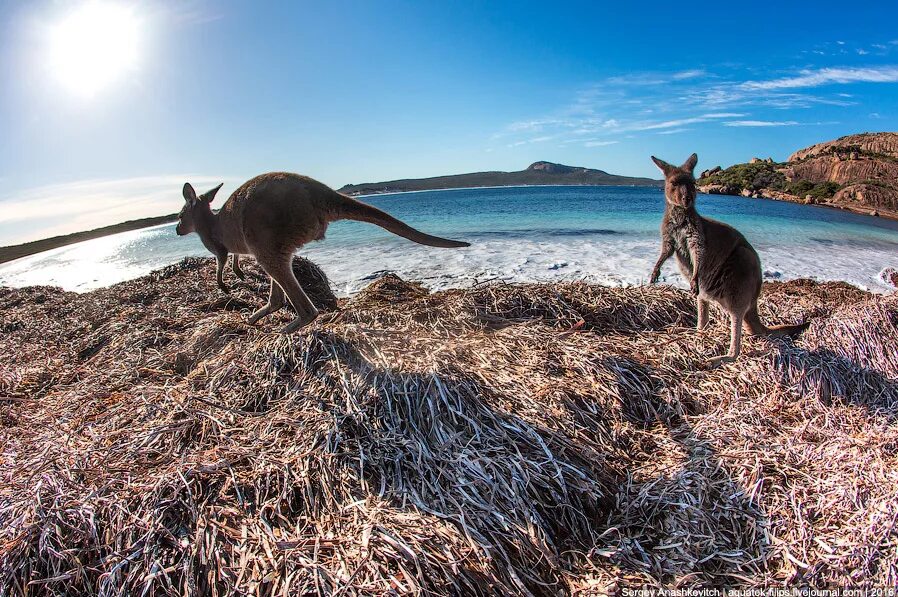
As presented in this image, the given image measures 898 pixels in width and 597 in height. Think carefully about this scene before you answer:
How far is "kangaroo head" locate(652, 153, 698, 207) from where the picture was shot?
118 inches

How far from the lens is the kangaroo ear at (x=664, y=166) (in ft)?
10.4

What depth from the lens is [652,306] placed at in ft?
12.8

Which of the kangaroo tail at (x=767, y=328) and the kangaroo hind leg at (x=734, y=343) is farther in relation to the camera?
the kangaroo tail at (x=767, y=328)

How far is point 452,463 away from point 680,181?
2.60 meters

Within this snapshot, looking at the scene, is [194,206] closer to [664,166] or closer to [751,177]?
[664,166]

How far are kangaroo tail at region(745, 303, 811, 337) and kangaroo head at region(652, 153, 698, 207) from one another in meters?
1.01

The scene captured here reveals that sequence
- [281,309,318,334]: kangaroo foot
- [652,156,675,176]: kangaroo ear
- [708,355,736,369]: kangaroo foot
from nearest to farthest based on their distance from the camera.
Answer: [708,355,736,369]: kangaroo foot
[652,156,675,176]: kangaroo ear
[281,309,318,334]: kangaroo foot

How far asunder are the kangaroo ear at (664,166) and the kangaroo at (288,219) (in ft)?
5.23

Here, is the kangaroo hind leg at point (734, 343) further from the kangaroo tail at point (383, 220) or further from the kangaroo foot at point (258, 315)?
the kangaroo foot at point (258, 315)

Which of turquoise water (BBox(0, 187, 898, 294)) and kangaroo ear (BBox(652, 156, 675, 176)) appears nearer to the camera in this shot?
kangaroo ear (BBox(652, 156, 675, 176))

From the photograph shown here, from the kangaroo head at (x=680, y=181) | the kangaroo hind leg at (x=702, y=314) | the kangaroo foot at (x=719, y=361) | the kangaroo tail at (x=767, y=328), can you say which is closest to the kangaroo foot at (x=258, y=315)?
the kangaroo head at (x=680, y=181)

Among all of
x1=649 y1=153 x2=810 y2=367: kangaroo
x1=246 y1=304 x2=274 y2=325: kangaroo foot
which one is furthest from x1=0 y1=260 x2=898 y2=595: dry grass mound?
x1=246 y1=304 x2=274 y2=325: kangaroo foot

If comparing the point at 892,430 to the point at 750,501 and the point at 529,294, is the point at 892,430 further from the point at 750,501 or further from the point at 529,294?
the point at 529,294

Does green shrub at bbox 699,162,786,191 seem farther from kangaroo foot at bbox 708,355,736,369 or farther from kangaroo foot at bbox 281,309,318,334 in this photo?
kangaroo foot at bbox 281,309,318,334
